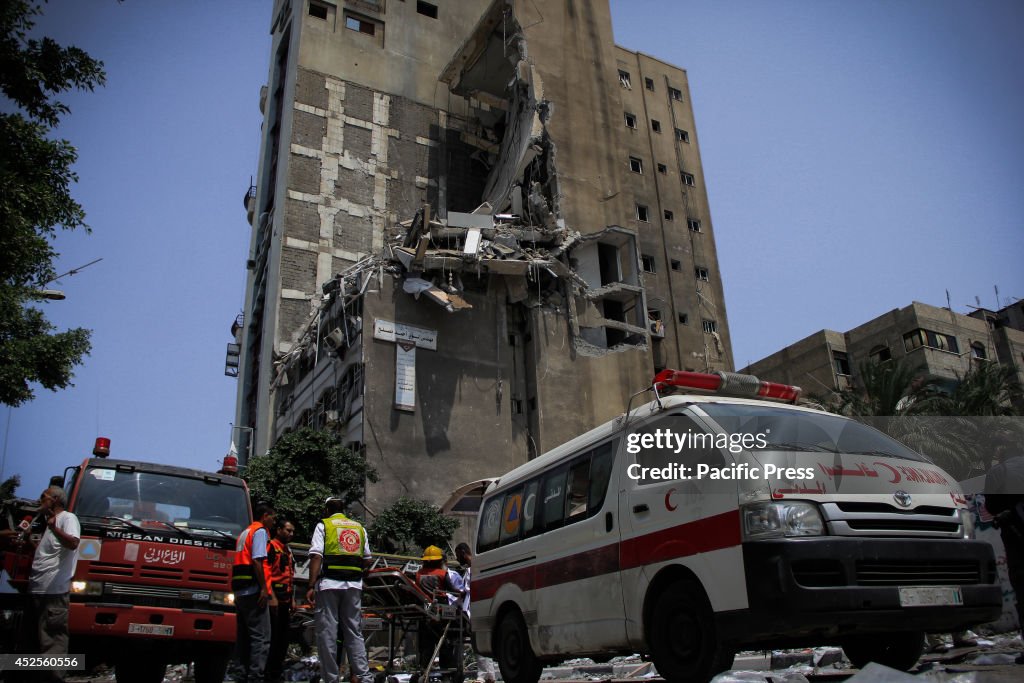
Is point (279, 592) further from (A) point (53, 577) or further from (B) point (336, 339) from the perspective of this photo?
(B) point (336, 339)

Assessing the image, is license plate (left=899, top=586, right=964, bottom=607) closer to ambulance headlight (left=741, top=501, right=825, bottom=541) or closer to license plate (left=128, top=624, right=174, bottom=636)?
ambulance headlight (left=741, top=501, right=825, bottom=541)

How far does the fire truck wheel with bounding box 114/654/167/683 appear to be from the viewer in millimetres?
9016

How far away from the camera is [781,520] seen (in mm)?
5184

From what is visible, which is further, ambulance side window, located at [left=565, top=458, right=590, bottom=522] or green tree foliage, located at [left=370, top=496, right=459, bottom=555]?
green tree foliage, located at [left=370, top=496, right=459, bottom=555]

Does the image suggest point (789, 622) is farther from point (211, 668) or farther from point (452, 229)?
point (452, 229)

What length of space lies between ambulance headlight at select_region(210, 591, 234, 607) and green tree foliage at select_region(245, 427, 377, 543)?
1524 cm

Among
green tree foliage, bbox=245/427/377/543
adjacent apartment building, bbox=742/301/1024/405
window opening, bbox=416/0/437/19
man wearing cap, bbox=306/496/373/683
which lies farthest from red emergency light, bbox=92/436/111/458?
window opening, bbox=416/0/437/19

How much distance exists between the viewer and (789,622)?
5000mm

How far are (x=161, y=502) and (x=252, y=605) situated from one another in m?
2.13

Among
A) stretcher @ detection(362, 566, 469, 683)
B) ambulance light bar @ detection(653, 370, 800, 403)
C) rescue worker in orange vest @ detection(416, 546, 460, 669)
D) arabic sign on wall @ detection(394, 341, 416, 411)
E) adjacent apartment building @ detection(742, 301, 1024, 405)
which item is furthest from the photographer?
adjacent apartment building @ detection(742, 301, 1024, 405)

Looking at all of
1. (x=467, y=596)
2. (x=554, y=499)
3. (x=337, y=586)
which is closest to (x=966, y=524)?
(x=554, y=499)

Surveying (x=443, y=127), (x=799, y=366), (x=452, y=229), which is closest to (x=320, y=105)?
(x=443, y=127)

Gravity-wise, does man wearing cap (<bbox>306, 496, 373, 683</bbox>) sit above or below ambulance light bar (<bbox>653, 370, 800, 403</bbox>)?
below

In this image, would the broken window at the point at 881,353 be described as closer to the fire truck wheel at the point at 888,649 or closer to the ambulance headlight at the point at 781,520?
the fire truck wheel at the point at 888,649
